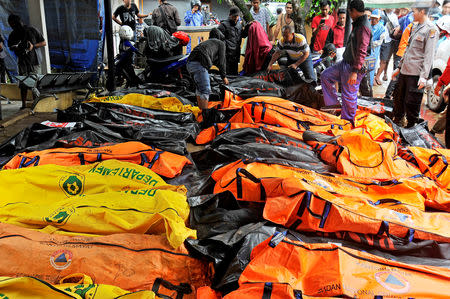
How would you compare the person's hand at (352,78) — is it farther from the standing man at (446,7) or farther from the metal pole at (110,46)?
the metal pole at (110,46)

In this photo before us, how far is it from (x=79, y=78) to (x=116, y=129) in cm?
257

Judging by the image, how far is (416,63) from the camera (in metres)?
5.35

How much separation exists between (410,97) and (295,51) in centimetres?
218

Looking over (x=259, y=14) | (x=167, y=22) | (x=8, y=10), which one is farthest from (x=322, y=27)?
(x=8, y=10)

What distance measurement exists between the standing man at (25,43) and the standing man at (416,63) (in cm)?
618

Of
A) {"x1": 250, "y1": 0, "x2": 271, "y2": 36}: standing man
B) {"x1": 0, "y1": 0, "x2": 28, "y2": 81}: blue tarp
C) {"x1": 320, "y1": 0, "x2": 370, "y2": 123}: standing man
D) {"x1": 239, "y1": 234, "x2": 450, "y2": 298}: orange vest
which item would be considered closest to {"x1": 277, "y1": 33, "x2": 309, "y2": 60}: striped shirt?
{"x1": 320, "y1": 0, "x2": 370, "y2": 123}: standing man

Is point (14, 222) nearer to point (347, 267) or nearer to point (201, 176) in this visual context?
point (201, 176)

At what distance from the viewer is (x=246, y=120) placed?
457 cm

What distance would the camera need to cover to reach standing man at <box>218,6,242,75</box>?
24.5 ft

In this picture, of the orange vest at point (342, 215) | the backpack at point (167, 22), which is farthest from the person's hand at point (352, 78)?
the backpack at point (167, 22)

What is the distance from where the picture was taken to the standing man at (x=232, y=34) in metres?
7.47

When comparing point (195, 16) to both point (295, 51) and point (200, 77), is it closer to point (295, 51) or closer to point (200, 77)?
point (295, 51)

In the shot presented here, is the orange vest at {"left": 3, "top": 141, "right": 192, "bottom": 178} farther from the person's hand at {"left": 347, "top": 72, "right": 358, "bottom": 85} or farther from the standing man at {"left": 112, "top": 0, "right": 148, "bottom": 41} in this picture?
the standing man at {"left": 112, "top": 0, "right": 148, "bottom": 41}

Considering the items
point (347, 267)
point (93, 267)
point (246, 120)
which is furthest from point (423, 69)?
point (93, 267)
